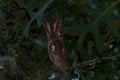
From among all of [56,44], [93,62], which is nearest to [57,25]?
[56,44]

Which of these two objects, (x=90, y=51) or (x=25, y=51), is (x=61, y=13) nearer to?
(x=90, y=51)

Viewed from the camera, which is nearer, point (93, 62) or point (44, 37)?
point (93, 62)

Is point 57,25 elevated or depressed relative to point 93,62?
elevated

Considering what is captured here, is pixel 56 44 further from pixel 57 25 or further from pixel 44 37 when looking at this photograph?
pixel 44 37

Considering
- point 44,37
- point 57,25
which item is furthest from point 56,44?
point 44,37

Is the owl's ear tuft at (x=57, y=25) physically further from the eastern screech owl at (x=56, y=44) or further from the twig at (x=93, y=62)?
the twig at (x=93, y=62)
